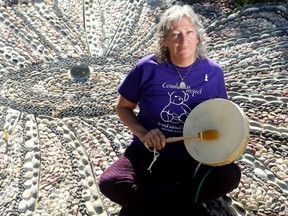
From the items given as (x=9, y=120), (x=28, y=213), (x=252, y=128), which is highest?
(x=9, y=120)

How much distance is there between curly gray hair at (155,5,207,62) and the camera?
8.09ft

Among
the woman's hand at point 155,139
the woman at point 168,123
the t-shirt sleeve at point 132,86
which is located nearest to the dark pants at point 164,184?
the woman at point 168,123

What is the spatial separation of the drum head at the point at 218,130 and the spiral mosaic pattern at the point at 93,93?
0.36 m

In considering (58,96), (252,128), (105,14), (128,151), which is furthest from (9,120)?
(105,14)

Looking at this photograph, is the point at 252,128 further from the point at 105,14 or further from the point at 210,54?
the point at 105,14

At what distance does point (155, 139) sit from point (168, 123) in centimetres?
18

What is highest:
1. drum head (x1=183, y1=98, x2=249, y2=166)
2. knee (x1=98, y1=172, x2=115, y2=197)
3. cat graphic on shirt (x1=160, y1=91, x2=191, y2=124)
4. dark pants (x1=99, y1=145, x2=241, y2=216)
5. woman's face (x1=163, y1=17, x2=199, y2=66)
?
woman's face (x1=163, y1=17, x2=199, y2=66)

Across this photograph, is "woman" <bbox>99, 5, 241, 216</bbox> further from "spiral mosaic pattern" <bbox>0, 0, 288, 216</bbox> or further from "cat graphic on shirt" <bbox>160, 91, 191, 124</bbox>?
"spiral mosaic pattern" <bbox>0, 0, 288, 216</bbox>

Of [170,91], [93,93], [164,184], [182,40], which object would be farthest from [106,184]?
[93,93]

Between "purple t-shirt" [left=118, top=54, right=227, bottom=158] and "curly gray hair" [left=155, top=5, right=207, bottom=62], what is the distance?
1.6 inches

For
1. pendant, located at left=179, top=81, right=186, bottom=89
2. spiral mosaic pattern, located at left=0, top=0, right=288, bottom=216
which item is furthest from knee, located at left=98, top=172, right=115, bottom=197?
pendant, located at left=179, top=81, right=186, bottom=89

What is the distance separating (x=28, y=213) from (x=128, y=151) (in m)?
0.64

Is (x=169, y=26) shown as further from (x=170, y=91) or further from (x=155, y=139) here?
(x=155, y=139)

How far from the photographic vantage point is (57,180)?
2.93m
